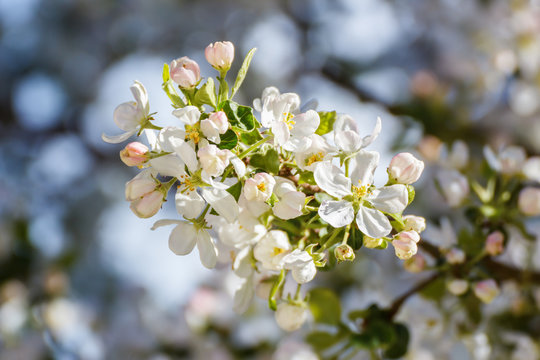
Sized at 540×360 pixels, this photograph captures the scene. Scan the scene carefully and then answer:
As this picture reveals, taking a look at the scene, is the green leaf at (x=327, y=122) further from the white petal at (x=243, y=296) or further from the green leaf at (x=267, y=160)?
the white petal at (x=243, y=296)

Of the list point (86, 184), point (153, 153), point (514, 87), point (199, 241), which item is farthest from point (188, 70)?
point (86, 184)

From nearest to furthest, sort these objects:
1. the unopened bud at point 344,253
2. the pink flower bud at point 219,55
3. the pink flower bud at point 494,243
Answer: the unopened bud at point 344,253 < the pink flower bud at point 219,55 < the pink flower bud at point 494,243

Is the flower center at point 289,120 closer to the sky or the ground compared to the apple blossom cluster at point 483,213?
closer to the sky

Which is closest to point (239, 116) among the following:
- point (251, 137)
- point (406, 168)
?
point (251, 137)

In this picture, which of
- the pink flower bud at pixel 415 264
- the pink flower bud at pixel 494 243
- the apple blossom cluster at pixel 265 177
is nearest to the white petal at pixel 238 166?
the apple blossom cluster at pixel 265 177

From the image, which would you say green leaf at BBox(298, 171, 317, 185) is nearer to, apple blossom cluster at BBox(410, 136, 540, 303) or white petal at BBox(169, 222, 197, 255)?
white petal at BBox(169, 222, 197, 255)

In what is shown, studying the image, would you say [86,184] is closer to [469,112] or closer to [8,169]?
[8,169]

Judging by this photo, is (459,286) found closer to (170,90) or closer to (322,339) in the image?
(322,339)
